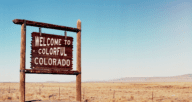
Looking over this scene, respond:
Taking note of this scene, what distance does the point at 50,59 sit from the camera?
10.4m

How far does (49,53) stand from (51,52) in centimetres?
12

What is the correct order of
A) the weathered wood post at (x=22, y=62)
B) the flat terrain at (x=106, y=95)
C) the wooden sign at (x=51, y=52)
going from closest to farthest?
the weathered wood post at (x=22, y=62), the wooden sign at (x=51, y=52), the flat terrain at (x=106, y=95)

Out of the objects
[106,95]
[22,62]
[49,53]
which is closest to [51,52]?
[49,53]

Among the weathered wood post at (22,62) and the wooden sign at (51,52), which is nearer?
the weathered wood post at (22,62)

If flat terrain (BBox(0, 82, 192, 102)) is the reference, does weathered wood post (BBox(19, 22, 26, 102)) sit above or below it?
above

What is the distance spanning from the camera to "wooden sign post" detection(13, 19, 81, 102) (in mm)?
9625

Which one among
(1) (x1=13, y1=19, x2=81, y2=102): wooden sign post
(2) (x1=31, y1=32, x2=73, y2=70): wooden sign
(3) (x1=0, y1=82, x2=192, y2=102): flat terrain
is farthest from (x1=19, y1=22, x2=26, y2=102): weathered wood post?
(3) (x1=0, y1=82, x2=192, y2=102): flat terrain

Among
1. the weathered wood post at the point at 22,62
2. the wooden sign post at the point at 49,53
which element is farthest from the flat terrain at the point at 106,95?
the weathered wood post at the point at 22,62

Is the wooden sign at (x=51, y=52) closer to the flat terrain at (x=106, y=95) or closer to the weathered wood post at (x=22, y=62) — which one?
the weathered wood post at (x=22, y=62)

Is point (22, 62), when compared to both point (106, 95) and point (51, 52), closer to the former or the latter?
point (51, 52)

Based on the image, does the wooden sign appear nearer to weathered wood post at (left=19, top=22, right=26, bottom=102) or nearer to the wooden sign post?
the wooden sign post

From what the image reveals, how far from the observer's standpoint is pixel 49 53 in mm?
10367

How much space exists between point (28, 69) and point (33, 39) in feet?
4.94

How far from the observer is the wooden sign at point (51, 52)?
32.8 feet
